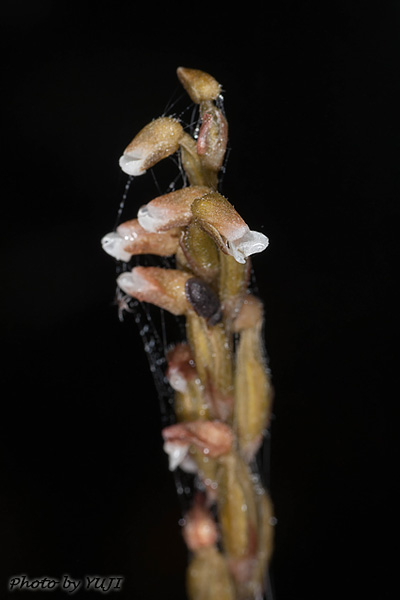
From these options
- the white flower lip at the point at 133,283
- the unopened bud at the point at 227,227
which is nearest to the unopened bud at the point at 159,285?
the white flower lip at the point at 133,283

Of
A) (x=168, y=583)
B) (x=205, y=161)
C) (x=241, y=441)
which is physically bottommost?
(x=168, y=583)

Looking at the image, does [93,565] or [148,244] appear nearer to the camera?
[148,244]

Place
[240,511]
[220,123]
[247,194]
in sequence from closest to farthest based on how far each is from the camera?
1. [220,123]
2. [240,511]
3. [247,194]

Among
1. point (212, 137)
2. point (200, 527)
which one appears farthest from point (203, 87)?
point (200, 527)

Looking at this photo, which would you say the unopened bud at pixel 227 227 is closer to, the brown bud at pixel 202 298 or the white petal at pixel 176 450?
the brown bud at pixel 202 298

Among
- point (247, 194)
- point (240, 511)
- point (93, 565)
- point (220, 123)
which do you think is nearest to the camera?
point (220, 123)

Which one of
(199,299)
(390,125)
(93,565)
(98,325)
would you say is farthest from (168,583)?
(390,125)

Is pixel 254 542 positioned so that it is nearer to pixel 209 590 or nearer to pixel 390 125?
pixel 209 590

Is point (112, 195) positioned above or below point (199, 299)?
above
